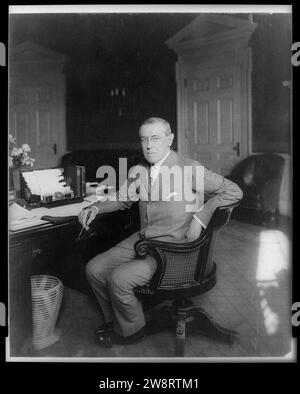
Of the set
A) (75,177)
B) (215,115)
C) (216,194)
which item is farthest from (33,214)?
(215,115)

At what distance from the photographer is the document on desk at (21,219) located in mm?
2031

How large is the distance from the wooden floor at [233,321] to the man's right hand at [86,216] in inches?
27.9

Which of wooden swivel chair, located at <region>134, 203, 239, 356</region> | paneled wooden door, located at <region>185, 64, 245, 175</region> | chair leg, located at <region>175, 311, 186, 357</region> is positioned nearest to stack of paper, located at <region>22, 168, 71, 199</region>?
wooden swivel chair, located at <region>134, 203, 239, 356</region>

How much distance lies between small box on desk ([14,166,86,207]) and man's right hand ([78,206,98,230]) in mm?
352

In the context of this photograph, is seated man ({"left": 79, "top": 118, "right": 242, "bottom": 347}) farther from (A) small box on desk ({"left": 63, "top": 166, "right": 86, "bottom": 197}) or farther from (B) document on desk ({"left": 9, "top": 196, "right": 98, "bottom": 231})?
(A) small box on desk ({"left": 63, "top": 166, "right": 86, "bottom": 197})

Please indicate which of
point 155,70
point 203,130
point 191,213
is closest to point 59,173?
point 191,213

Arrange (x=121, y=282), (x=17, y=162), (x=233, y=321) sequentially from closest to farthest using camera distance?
(x=121, y=282) → (x=233, y=321) → (x=17, y=162)

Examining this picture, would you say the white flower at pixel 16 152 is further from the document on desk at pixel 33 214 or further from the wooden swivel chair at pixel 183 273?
the wooden swivel chair at pixel 183 273

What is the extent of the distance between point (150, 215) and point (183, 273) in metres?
0.41

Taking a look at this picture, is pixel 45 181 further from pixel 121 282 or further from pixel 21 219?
pixel 121 282

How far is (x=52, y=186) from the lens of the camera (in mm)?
2555

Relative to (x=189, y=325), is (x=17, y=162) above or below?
above

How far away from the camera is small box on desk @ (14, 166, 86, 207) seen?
8.23ft

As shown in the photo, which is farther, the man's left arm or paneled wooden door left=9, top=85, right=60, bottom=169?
paneled wooden door left=9, top=85, right=60, bottom=169
